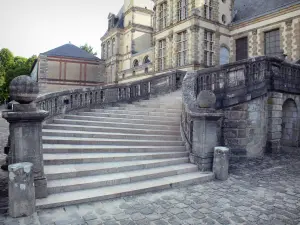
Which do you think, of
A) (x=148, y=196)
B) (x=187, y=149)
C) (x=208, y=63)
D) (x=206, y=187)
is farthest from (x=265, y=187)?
(x=208, y=63)

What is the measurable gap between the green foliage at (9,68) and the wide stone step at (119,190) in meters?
44.6

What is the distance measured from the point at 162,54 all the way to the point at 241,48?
705 cm

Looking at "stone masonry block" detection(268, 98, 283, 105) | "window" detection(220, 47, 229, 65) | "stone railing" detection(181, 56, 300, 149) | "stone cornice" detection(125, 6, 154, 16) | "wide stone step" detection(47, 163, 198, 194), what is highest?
"stone cornice" detection(125, 6, 154, 16)

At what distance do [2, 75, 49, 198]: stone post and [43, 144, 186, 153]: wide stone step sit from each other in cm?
141

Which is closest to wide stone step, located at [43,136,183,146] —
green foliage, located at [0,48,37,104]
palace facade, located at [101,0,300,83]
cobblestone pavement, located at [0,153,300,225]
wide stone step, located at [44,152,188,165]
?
wide stone step, located at [44,152,188,165]

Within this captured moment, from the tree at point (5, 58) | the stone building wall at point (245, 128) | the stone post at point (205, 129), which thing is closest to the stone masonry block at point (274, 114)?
the stone building wall at point (245, 128)

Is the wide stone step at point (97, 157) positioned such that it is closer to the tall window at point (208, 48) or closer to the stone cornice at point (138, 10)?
the tall window at point (208, 48)

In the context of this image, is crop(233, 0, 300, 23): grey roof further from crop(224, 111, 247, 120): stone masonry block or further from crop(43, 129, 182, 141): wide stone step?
crop(43, 129, 182, 141): wide stone step

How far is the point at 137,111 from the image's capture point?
838 cm

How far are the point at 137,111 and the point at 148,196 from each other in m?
4.50

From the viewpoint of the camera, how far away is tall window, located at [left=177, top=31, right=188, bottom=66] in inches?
739

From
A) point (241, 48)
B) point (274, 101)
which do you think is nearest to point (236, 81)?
point (274, 101)

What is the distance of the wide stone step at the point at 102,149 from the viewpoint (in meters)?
5.18

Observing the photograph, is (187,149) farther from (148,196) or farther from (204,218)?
(204,218)
